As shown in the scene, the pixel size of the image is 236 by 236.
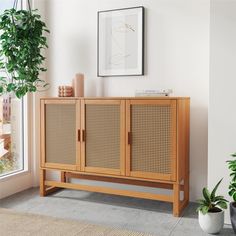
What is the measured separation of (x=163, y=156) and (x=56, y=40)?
193 cm

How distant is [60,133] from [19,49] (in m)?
0.94

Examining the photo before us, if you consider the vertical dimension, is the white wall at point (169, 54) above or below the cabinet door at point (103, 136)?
above

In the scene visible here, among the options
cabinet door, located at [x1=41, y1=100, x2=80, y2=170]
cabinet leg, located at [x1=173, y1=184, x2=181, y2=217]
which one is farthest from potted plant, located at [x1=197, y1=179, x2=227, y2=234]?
cabinet door, located at [x1=41, y1=100, x2=80, y2=170]

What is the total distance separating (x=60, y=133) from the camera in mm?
3180

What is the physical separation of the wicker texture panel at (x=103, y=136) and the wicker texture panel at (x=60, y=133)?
0.18 meters

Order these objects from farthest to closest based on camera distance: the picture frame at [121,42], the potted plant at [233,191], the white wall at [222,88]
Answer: the picture frame at [121,42]
the white wall at [222,88]
the potted plant at [233,191]

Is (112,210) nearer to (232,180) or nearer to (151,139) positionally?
(151,139)

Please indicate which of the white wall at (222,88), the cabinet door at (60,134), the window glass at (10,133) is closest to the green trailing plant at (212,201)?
the white wall at (222,88)

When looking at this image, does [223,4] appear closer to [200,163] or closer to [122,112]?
[122,112]

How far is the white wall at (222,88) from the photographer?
248cm

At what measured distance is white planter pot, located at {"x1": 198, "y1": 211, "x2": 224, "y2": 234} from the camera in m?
2.32

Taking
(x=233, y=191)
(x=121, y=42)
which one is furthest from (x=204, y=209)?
(x=121, y=42)

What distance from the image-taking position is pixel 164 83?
3.17 metres

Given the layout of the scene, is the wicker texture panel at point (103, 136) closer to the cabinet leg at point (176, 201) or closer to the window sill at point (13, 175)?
the cabinet leg at point (176, 201)
